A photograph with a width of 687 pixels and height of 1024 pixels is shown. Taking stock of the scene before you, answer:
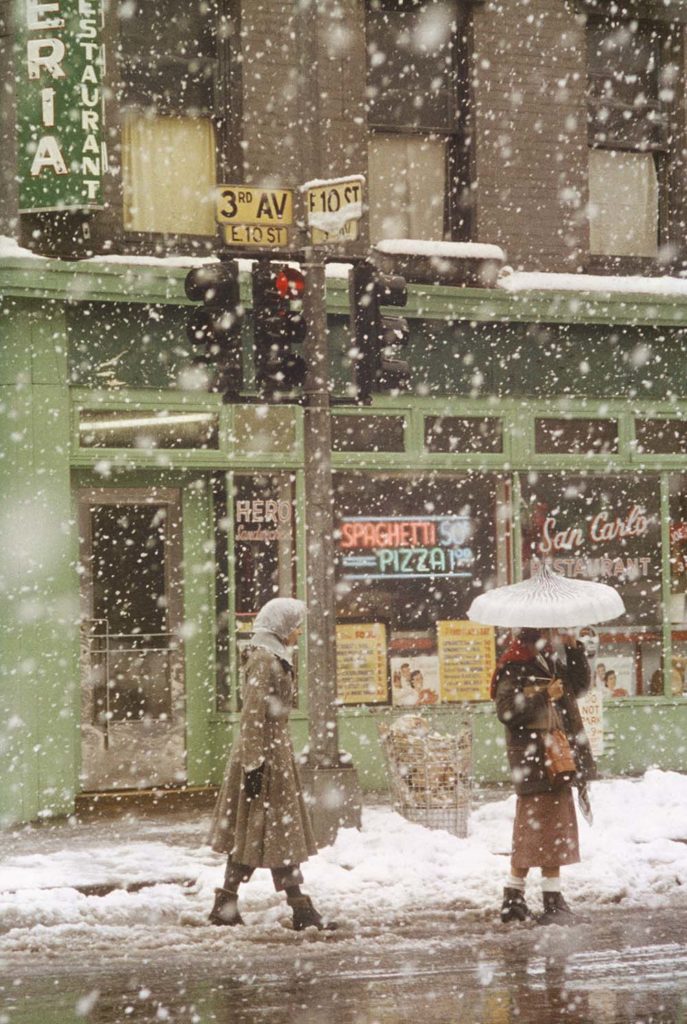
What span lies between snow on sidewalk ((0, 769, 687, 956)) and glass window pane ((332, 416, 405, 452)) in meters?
3.45

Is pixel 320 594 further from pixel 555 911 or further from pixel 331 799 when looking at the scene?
pixel 555 911

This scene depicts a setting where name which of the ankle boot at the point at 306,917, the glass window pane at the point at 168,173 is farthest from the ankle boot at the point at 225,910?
the glass window pane at the point at 168,173

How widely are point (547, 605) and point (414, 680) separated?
5.10 m

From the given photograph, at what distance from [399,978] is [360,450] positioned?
285 inches

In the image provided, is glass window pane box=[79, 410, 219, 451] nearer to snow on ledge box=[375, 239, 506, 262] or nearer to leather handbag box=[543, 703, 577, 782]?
snow on ledge box=[375, 239, 506, 262]

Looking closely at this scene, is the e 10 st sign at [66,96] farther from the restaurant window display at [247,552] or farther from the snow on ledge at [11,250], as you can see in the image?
the restaurant window display at [247,552]

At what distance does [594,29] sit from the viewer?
16.3 meters

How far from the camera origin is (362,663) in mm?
14945

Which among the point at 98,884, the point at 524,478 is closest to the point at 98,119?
the point at 524,478

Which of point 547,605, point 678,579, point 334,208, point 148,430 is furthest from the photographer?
point 678,579

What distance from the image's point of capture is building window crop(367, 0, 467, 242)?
1545 cm

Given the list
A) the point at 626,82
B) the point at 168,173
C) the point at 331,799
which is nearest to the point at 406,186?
the point at 168,173

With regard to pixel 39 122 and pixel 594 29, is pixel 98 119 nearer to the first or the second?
pixel 39 122

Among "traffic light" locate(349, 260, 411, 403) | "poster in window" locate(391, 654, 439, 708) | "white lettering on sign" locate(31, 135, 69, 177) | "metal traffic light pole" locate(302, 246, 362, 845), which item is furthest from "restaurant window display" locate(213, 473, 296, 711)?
"white lettering on sign" locate(31, 135, 69, 177)
